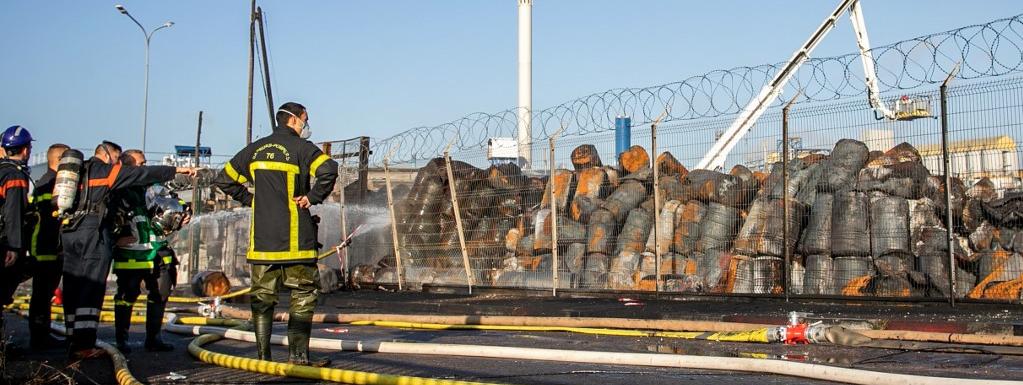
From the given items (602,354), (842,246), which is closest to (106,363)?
(602,354)

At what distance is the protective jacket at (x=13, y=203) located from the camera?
7.30 metres

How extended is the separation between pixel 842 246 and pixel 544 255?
437cm

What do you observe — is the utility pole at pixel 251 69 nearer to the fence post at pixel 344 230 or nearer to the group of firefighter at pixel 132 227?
the fence post at pixel 344 230

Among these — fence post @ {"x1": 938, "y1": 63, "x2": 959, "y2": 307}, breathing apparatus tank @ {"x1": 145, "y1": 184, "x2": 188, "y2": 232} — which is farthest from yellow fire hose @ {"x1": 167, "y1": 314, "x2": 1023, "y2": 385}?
fence post @ {"x1": 938, "y1": 63, "x2": 959, "y2": 307}

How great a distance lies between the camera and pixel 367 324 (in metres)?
11.3

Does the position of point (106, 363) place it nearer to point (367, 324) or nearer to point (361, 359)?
point (361, 359)

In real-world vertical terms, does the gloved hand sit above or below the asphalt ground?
above

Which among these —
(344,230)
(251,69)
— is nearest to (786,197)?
(344,230)

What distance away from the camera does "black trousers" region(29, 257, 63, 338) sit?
8.77 meters

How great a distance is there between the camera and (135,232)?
8375mm

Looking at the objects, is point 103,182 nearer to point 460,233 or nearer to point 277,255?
point 277,255

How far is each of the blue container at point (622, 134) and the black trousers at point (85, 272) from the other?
769cm

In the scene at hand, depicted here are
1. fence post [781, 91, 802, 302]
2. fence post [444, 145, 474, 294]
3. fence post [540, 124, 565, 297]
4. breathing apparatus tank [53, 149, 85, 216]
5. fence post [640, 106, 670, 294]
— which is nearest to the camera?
breathing apparatus tank [53, 149, 85, 216]

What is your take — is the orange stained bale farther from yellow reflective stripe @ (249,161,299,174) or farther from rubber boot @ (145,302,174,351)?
yellow reflective stripe @ (249,161,299,174)
